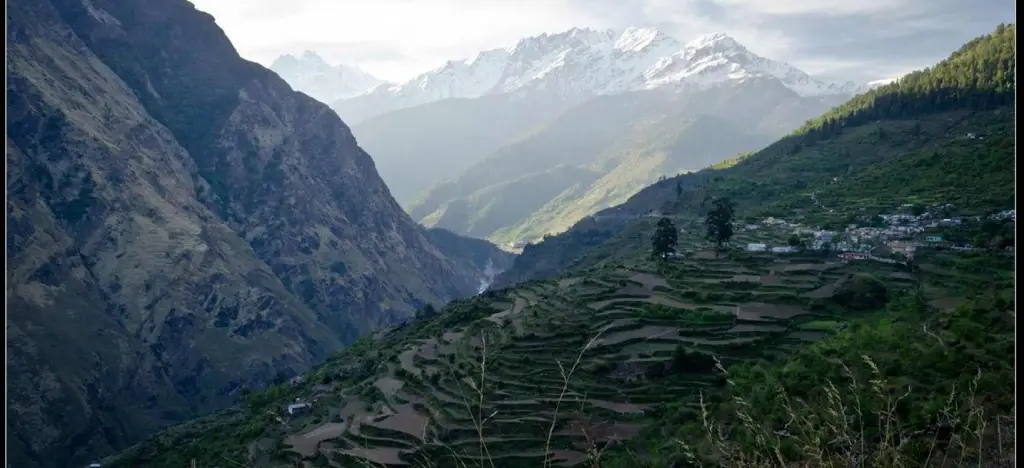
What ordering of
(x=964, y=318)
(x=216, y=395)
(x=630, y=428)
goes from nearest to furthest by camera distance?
(x=964, y=318), (x=630, y=428), (x=216, y=395)

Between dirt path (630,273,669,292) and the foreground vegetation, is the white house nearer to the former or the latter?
the foreground vegetation

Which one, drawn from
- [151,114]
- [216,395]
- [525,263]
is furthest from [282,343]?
[151,114]

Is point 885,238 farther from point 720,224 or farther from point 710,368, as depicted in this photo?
point 710,368

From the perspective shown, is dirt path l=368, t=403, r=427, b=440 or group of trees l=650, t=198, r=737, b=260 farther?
group of trees l=650, t=198, r=737, b=260

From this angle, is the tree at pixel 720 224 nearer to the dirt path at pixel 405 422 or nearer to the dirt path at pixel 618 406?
the dirt path at pixel 618 406

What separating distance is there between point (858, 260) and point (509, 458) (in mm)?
30170

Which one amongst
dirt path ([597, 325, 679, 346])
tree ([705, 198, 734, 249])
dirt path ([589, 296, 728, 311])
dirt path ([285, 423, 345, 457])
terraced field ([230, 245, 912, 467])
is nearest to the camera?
terraced field ([230, 245, 912, 467])

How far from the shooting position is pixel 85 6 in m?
125

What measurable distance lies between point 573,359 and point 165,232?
7925cm

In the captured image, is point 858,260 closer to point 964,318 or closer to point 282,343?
point 964,318

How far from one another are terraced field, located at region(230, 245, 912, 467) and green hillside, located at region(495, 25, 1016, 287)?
21899 mm

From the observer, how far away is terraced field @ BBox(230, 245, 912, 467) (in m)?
28.3

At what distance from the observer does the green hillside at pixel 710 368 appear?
39.6 ft

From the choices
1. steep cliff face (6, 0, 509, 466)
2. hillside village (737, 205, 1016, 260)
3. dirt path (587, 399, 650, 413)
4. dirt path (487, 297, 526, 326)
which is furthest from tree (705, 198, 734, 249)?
steep cliff face (6, 0, 509, 466)
